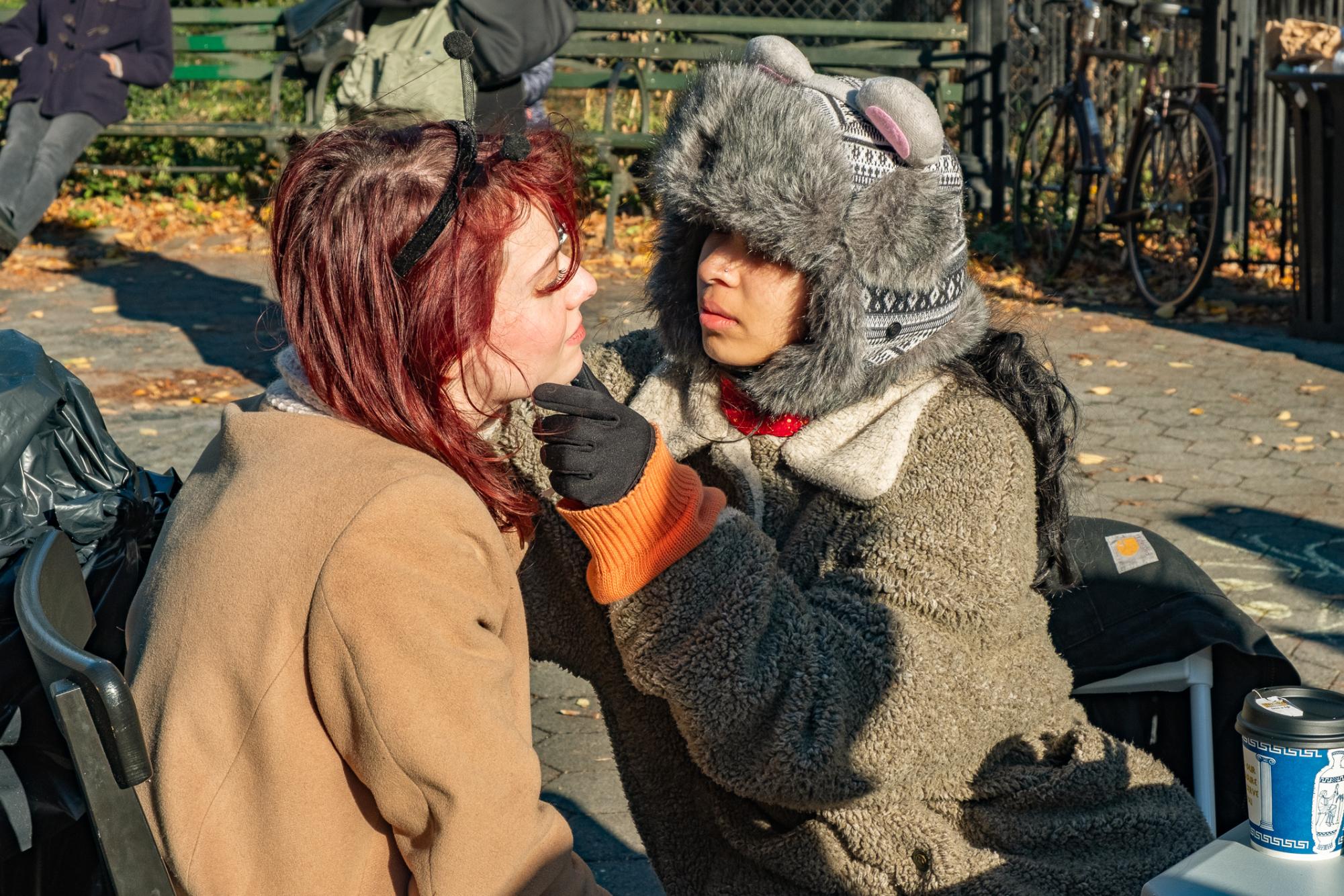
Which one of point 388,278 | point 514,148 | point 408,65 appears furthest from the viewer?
point 408,65

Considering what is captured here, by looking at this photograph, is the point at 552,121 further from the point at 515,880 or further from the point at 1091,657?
the point at 1091,657

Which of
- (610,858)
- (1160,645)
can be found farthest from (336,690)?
(610,858)

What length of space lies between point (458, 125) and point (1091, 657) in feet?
4.93

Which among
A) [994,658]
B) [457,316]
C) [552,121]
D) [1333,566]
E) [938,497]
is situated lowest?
[1333,566]

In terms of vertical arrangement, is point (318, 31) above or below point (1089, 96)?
above

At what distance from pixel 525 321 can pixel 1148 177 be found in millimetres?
8468

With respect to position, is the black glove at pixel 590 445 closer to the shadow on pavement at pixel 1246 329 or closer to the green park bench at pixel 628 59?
the shadow on pavement at pixel 1246 329

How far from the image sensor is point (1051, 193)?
10641 millimetres

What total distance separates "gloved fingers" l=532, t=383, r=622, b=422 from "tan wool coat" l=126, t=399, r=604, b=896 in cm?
19

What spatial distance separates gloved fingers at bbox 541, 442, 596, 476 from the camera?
1.82 metres

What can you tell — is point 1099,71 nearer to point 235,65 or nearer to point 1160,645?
point 235,65

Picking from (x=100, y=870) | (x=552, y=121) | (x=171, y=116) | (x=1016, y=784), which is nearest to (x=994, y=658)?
(x=1016, y=784)

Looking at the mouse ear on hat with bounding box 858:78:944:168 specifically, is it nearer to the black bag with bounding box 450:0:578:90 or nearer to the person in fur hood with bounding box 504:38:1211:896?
the person in fur hood with bounding box 504:38:1211:896

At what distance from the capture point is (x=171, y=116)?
1357cm
